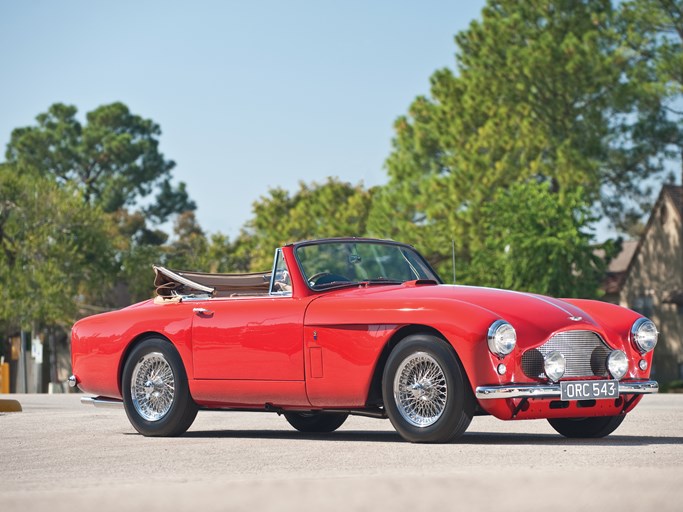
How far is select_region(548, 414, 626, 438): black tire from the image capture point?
1055 cm

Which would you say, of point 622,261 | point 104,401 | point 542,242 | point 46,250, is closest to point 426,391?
point 104,401

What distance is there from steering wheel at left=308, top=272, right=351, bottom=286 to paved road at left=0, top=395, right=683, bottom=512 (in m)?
1.31

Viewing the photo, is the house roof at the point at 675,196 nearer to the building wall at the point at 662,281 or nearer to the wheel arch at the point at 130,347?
the building wall at the point at 662,281

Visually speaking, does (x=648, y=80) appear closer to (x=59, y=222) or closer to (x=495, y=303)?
(x=59, y=222)

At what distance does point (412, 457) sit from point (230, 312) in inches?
117

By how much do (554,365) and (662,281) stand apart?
47.4m

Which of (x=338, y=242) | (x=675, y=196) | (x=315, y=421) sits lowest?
(x=315, y=421)

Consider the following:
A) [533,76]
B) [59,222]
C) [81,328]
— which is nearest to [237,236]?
[59,222]

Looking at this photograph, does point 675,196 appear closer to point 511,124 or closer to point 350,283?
point 511,124

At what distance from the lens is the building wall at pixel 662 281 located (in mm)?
54188

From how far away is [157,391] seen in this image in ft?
37.7

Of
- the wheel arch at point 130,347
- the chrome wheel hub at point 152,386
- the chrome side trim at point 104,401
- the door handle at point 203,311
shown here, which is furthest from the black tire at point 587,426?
the chrome side trim at point 104,401

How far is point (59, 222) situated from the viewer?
57.8 metres

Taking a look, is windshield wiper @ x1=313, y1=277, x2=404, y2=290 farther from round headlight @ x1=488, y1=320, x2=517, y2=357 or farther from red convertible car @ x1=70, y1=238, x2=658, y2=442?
round headlight @ x1=488, y1=320, x2=517, y2=357
